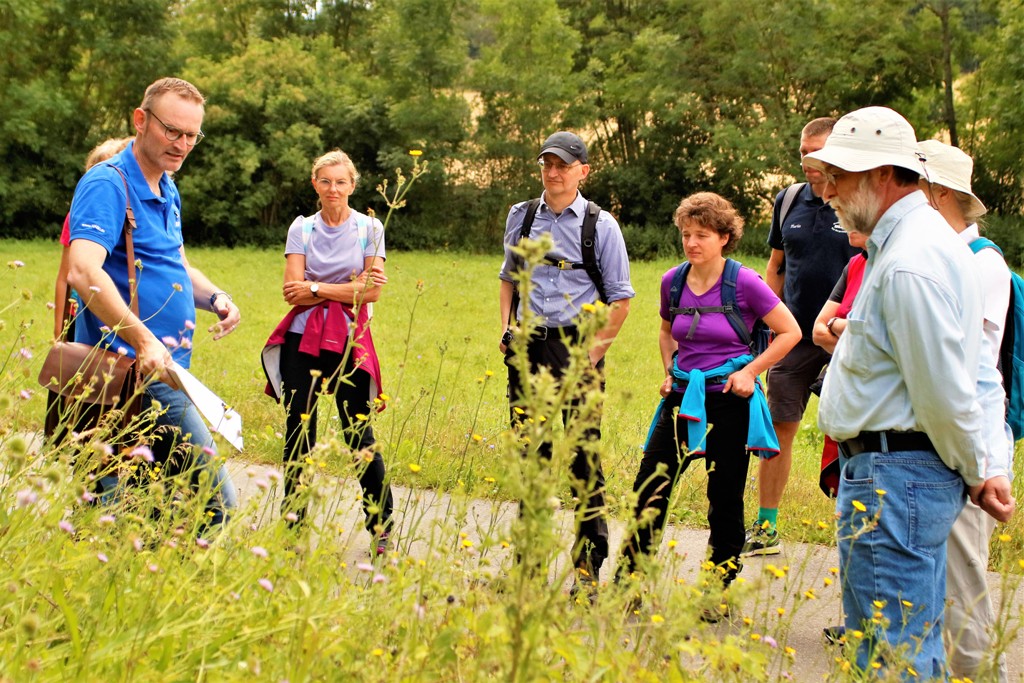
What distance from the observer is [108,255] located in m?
3.96

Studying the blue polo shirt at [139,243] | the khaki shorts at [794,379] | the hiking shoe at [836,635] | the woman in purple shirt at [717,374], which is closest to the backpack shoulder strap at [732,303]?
the woman in purple shirt at [717,374]

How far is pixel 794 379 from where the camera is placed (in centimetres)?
587

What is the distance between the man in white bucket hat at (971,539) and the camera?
3.35 meters

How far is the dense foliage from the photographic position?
122 ft

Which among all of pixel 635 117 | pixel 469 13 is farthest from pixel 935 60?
pixel 469 13

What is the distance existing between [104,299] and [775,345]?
2898mm

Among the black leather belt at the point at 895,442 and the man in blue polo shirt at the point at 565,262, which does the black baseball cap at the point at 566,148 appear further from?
the black leather belt at the point at 895,442

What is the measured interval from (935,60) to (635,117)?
11.1m

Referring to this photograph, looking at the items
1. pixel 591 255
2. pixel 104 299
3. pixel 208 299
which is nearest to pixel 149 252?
pixel 104 299

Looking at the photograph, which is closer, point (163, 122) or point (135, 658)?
point (135, 658)

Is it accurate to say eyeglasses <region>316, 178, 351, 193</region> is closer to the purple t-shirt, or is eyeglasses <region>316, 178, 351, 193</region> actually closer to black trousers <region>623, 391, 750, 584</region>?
the purple t-shirt

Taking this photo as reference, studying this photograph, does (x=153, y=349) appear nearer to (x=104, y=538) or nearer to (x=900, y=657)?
(x=104, y=538)

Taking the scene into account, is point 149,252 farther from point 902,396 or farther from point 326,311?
point 902,396

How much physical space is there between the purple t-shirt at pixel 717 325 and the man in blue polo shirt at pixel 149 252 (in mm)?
2064
